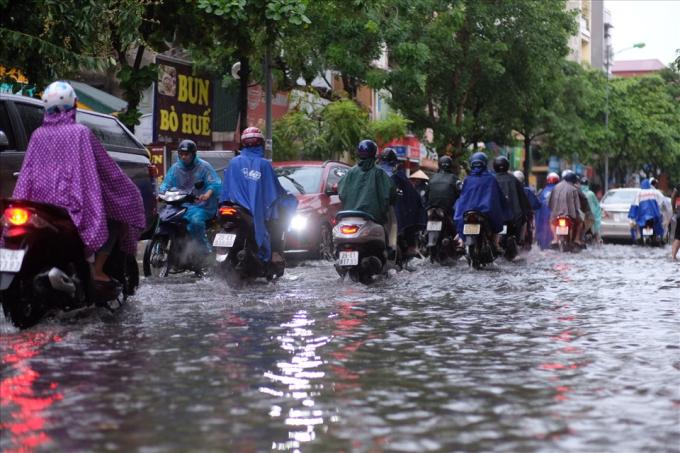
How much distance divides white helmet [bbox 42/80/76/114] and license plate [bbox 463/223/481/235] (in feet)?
31.5

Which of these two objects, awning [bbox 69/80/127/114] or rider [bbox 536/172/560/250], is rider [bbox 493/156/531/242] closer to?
rider [bbox 536/172/560/250]

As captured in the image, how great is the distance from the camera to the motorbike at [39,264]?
8664 millimetres

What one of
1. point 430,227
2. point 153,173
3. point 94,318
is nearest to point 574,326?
point 94,318

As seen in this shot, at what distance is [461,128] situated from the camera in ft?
145

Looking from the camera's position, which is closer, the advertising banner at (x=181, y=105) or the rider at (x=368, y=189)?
the rider at (x=368, y=189)

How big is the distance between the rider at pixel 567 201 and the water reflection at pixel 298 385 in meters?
17.3

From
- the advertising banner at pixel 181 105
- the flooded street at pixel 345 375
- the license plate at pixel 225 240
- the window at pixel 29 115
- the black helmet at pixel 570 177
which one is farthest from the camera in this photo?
the advertising banner at pixel 181 105

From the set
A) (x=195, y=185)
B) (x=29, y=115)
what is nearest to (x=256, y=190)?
(x=195, y=185)

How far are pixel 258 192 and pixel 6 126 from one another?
2.79m

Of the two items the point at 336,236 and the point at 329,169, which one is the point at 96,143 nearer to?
the point at 336,236

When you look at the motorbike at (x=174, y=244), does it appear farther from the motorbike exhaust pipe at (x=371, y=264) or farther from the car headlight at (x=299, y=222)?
the car headlight at (x=299, y=222)

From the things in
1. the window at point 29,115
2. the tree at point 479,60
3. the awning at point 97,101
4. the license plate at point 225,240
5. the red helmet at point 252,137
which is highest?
the tree at point 479,60

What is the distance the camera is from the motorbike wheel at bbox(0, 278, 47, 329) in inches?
350

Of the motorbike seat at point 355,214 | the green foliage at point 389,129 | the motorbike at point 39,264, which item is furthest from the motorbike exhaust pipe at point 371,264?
the green foliage at point 389,129
